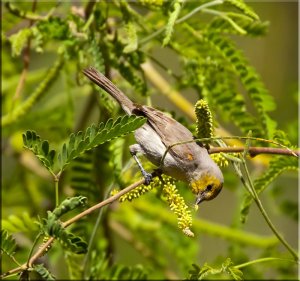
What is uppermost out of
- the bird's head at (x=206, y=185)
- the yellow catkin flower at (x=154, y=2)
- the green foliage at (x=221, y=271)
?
the yellow catkin flower at (x=154, y=2)

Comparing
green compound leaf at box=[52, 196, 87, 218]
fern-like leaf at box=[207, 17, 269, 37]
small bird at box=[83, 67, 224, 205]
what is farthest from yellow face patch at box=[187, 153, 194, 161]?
fern-like leaf at box=[207, 17, 269, 37]

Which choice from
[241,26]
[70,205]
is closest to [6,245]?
[70,205]

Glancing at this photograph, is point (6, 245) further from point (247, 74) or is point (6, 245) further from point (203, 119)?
point (247, 74)

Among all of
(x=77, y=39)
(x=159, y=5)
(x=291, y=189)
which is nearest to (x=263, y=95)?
(x=159, y=5)

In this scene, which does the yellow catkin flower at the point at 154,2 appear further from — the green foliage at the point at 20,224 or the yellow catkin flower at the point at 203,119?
the green foliage at the point at 20,224

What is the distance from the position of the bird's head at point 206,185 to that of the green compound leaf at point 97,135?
0.56ft

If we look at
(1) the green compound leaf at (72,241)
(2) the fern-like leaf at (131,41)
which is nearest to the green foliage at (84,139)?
(1) the green compound leaf at (72,241)

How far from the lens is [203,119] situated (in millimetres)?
1098

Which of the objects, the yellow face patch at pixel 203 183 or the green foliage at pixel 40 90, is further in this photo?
the green foliage at pixel 40 90

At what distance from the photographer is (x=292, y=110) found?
308 centimetres

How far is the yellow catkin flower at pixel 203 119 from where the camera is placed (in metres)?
1.07

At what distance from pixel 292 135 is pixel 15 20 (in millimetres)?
856

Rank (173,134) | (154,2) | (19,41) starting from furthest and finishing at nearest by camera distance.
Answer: (19,41) → (154,2) → (173,134)

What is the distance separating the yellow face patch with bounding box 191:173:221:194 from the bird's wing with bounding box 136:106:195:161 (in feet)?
0.13
